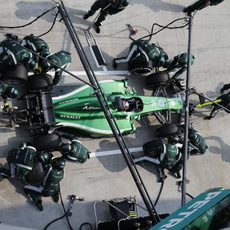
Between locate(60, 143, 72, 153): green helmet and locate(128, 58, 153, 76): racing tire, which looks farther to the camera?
locate(128, 58, 153, 76): racing tire

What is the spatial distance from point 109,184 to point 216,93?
3.62 metres

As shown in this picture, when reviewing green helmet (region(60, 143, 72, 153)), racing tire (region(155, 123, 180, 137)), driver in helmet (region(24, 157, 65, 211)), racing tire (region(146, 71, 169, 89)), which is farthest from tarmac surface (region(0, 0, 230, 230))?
green helmet (region(60, 143, 72, 153))

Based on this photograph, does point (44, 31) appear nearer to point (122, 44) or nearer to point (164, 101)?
point (122, 44)

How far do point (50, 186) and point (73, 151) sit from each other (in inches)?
28.8

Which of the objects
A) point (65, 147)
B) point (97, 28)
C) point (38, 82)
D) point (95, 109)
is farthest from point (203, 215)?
point (97, 28)

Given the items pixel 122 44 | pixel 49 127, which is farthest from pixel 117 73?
pixel 49 127

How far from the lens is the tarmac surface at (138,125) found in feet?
27.0

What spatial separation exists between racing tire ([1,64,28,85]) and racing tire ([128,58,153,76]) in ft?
7.97

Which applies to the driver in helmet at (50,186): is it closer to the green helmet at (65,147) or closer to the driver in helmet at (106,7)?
the green helmet at (65,147)

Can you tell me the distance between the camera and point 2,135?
325 inches

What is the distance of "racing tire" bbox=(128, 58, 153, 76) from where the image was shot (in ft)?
30.2

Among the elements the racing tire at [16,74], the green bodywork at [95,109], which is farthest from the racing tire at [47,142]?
the racing tire at [16,74]

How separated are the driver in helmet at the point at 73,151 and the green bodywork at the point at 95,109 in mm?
614

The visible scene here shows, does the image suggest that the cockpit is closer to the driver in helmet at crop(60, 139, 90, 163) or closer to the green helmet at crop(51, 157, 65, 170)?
the driver in helmet at crop(60, 139, 90, 163)
